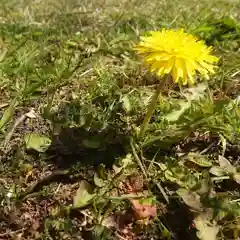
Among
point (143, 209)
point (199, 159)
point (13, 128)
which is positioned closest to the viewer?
point (143, 209)

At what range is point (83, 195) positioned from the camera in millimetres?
1768

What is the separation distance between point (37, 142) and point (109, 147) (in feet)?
0.87

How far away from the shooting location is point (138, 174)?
1.89 meters

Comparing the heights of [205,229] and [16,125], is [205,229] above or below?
above

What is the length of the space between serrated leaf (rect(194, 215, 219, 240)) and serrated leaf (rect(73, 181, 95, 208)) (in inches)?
14.0

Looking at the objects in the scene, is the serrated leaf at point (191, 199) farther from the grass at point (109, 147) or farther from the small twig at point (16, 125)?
the small twig at point (16, 125)

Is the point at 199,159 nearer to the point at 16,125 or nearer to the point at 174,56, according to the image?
the point at 174,56

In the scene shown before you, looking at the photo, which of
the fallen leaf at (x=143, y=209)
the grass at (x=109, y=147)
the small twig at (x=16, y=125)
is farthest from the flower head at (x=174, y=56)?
the small twig at (x=16, y=125)

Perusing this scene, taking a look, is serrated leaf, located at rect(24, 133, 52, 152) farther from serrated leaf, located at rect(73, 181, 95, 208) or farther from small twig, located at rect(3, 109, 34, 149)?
serrated leaf, located at rect(73, 181, 95, 208)

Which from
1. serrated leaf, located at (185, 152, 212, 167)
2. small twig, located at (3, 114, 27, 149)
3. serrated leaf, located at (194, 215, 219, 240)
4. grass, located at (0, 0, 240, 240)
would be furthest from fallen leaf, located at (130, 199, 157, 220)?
small twig, located at (3, 114, 27, 149)

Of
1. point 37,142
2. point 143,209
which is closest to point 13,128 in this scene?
point 37,142

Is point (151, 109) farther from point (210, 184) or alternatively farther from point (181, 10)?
point (181, 10)

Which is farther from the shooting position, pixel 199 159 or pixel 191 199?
pixel 199 159

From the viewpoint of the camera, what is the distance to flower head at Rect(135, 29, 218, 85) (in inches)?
64.7
